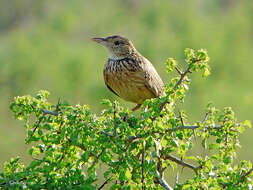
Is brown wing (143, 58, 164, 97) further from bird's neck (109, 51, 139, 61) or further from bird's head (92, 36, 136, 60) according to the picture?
bird's head (92, 36, 136, 60)

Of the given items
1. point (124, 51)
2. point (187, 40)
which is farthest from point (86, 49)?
point (124, 51)

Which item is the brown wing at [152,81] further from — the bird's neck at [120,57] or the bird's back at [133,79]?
the bird's neck at [120,57]

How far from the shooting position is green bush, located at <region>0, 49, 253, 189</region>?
3.84 meters

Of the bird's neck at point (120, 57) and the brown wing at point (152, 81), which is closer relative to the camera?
the brown wing at point (152, 81)

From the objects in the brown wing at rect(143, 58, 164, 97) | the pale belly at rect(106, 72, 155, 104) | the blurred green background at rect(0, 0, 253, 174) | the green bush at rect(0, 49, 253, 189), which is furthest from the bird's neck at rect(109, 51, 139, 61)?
the blurred green background at rect(0, 0, 253, 174)

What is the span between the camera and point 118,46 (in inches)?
284

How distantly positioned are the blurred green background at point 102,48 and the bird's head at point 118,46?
1893 centimetres

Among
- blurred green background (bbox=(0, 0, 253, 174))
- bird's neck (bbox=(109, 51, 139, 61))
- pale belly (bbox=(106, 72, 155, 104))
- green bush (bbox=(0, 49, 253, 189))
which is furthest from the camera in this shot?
blurred green background (bbox=(0, 0, 253, 174))

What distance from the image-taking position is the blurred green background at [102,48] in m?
31.7

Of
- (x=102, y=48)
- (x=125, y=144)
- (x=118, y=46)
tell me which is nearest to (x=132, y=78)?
(x=118, y=46)

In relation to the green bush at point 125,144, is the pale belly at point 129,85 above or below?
above

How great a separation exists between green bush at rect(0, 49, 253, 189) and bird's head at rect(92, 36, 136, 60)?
293cm

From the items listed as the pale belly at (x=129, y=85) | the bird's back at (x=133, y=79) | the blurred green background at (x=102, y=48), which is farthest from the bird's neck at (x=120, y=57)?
the blurred green background at (x=102, y=48)

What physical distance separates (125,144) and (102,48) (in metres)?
36.6
